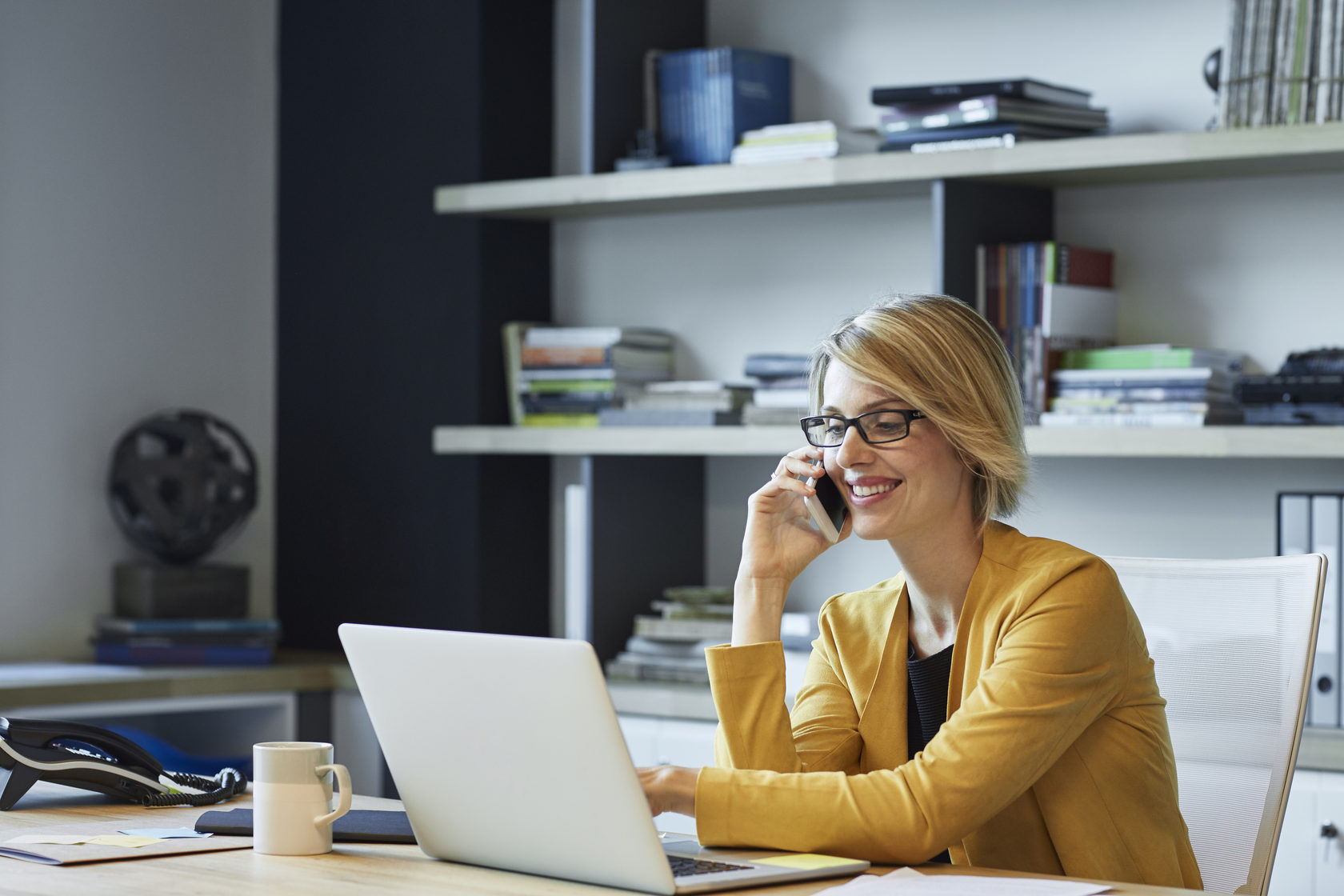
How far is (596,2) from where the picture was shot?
3.51m

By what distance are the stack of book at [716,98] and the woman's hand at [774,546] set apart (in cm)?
152

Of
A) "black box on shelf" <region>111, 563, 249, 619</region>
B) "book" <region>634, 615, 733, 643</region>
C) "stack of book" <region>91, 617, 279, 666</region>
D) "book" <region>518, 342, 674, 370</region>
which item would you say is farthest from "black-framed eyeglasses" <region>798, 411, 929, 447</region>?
"black box on shelf" <region>111, 563, 249, 619</region>

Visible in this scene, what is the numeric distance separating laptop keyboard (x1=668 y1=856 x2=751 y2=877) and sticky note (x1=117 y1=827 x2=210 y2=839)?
49cm

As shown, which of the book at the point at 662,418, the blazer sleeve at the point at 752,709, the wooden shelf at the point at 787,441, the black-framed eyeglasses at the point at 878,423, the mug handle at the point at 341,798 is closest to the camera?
the mug handle at the point at 341,798

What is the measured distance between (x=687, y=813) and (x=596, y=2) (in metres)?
2.34

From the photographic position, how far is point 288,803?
157 centimetres

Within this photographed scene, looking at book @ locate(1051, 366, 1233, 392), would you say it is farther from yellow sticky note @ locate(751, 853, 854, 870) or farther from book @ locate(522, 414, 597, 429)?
yellow sticky note @ locate(751, 853, 854, 870)

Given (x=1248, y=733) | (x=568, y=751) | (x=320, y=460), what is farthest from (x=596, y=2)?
(x=568, y=751)

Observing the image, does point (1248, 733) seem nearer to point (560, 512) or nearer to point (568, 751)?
point (568, 751)

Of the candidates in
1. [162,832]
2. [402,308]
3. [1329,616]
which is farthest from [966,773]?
[402,308]

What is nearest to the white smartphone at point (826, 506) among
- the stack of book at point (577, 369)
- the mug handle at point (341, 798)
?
the mug handle at point (341, 798)

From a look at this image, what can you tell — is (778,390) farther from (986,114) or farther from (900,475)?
(900,475)

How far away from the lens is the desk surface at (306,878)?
140cm

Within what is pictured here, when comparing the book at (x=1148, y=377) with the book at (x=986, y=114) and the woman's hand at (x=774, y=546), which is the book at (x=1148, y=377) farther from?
the woman's hand at (x=774, y=546)
